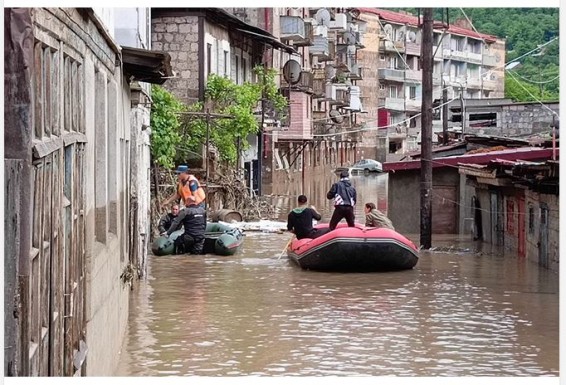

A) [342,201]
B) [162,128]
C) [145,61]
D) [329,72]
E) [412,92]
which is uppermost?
[412,92]

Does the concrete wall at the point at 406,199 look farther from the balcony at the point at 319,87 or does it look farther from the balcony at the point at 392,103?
the balcony at the point at 392,103

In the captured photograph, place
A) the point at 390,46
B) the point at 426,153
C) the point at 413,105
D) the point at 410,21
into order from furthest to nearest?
the point at 413,105 → the point at 410,21 → the point at 390,46 → the point at 426,153

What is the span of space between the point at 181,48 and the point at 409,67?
2668 inches

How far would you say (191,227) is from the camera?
952 inches

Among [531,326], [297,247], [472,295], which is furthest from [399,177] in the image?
[531,326]

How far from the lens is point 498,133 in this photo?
1977 inches

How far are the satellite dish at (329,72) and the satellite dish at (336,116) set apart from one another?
6.73ft

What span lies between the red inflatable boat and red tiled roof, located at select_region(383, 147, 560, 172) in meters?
3.53

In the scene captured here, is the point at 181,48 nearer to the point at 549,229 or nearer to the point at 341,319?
the point at 549,229

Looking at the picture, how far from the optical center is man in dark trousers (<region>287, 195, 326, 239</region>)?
2412 centimetres

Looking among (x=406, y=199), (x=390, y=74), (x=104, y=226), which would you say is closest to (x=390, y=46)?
(x=390, y=74)

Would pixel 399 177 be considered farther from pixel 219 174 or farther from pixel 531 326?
pixel 531 326

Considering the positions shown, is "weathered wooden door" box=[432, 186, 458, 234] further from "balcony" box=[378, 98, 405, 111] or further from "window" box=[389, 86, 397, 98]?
"window" box=[389, 86, 397, 98]

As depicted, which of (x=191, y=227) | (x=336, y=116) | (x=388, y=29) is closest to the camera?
(x=191, y=227)
